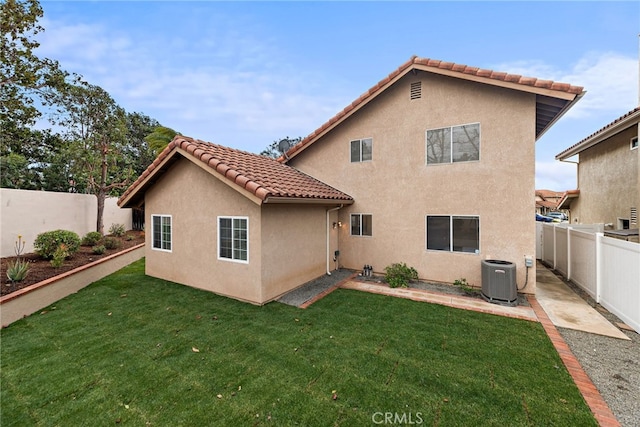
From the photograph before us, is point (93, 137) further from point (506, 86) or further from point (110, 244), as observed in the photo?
point (506, 86)

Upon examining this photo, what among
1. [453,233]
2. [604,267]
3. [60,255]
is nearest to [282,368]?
[453,233]

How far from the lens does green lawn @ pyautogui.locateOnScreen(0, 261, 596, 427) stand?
396 cm

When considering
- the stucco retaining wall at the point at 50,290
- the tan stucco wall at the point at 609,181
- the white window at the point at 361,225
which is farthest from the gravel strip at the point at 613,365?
the stucco retaining wall at the point at 50,290

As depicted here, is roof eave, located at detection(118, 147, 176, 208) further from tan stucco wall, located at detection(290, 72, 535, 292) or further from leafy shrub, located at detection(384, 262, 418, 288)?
leafy shrub, located at detection(384, 262, 418, 288)

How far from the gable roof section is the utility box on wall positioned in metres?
8.90

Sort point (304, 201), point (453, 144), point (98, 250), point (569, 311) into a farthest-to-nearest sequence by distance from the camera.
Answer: point (98, 250), point (453, 144), point (304, 201), point (569, 311)

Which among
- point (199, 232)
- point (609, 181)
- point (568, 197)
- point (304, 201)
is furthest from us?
point (568, 197)

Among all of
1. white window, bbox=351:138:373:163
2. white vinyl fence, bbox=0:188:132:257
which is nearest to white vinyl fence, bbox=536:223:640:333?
white window, bbox=351:138:373:163

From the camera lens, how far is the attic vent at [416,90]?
34.0 feet

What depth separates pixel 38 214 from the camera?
13664 millimetres

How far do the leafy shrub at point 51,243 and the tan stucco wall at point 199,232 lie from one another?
385cm

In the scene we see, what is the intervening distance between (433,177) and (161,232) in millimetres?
11289

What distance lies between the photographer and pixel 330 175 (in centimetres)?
1261

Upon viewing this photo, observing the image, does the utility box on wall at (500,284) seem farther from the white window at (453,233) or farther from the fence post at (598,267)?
the fence post at (598,267)
